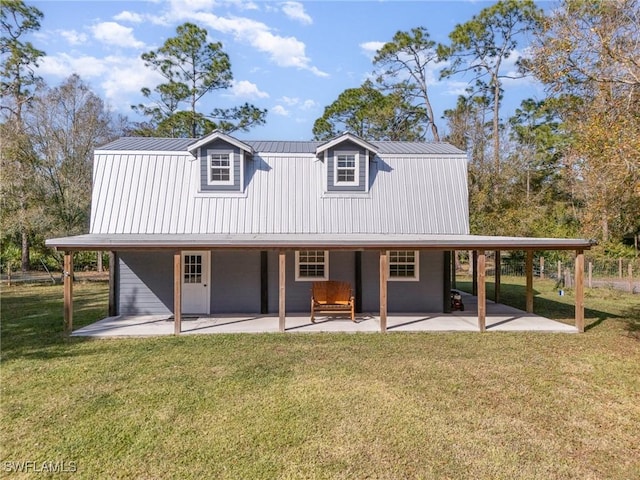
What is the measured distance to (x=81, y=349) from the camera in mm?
7273

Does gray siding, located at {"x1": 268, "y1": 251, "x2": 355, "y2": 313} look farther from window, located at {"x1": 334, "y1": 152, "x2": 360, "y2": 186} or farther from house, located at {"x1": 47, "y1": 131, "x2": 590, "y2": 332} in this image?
window, located at {"x1": 334, "y1": 152, "x2": 360, "y2": 186}

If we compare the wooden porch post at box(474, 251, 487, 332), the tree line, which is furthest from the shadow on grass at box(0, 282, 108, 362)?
the wooden porch post at box(474, 251, 487, 332)

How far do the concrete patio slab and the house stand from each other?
1.74 ft

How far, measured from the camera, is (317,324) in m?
9.26

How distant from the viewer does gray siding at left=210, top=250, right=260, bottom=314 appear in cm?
1045

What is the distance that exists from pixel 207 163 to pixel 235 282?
362cm

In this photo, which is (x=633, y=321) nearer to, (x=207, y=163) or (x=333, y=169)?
(x=333, y=169)

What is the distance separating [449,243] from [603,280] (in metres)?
13.9

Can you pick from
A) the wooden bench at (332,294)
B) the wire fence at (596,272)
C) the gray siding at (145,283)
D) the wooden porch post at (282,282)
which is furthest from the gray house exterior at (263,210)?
the wire fence at (596,272)

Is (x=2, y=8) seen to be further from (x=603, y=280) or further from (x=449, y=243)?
(x=603, y=280)

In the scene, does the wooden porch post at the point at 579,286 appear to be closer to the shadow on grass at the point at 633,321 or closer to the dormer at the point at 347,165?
the shadow on grass at the point at 633,321

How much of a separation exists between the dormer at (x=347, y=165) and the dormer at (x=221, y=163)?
2.40 meters

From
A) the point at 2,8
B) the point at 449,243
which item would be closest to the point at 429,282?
the point at 449,243

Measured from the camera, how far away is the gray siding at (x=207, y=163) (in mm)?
10875
